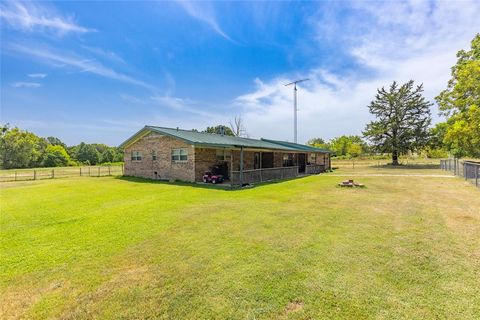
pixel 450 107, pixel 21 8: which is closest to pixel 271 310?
pixel 21 8

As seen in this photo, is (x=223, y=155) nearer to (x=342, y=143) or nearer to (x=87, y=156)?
(x=87, y=156)

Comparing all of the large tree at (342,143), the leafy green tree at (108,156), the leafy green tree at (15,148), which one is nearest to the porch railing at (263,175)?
the leafy green tree at (15,148)

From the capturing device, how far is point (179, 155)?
652 inches

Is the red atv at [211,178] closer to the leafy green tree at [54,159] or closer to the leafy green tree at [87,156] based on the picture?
the leafy green tree at [54,159]

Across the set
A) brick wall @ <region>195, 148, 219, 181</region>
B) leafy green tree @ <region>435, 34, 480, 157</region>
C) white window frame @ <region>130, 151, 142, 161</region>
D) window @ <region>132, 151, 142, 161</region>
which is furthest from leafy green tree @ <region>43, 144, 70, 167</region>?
leafy green tree @ <region>435, 34, 480, 157</region>

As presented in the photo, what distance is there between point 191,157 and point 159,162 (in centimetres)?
359

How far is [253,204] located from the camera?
8.92 metres

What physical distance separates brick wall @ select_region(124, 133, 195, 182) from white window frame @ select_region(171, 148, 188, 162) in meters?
0.21

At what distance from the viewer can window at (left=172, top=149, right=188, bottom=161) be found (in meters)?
16.2

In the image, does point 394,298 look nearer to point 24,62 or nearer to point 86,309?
point 86,309

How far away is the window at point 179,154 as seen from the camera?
16.2 metres

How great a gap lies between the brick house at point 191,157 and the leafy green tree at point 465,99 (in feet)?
42.7

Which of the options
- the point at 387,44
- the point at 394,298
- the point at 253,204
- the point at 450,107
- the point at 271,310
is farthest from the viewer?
the point at 450,107

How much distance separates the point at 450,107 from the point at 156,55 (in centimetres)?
2752
